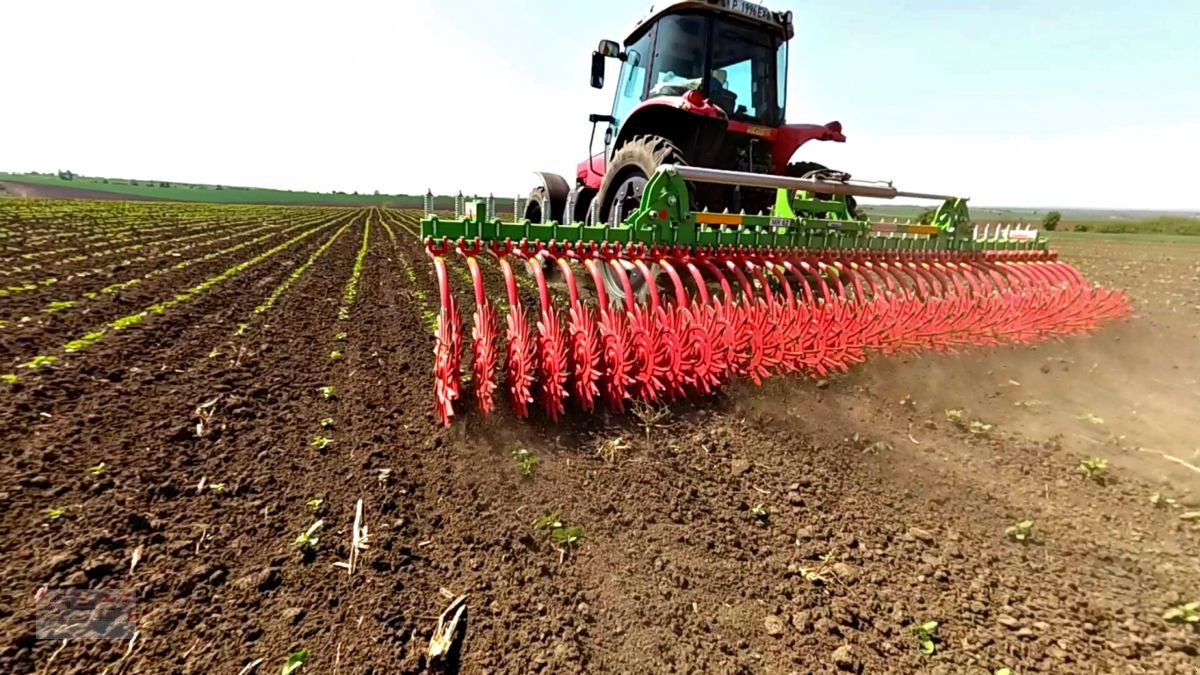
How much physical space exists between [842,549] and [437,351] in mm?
1945

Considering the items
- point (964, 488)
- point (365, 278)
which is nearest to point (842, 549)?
point (964, 488)

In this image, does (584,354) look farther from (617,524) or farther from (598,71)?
(598,71)

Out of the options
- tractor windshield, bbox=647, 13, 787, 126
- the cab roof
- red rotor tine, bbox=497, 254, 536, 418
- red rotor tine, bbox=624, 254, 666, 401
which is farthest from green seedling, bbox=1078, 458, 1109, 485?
the cab roof

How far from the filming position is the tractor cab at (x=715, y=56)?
4707 mm

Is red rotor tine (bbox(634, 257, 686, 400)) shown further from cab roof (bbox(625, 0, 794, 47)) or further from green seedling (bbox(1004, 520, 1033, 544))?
cab roof (bbox(625, 0, 794, 47))

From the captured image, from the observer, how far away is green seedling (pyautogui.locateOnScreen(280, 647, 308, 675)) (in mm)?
1323

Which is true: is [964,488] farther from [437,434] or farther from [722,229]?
[437,434]

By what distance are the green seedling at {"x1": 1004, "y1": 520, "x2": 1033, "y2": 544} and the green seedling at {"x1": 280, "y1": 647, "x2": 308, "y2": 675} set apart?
7.74 ft

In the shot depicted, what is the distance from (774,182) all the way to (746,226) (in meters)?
0.42

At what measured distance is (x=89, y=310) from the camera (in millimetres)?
5102

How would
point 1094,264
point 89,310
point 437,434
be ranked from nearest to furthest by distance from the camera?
point 437,434 < point 89,310 < point 1094,264

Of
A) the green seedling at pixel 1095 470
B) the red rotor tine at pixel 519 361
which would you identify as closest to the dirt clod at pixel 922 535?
the green seedling at pixel 1095 470

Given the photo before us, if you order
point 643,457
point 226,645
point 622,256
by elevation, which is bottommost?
point 226,645

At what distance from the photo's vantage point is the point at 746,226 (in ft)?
12.9
